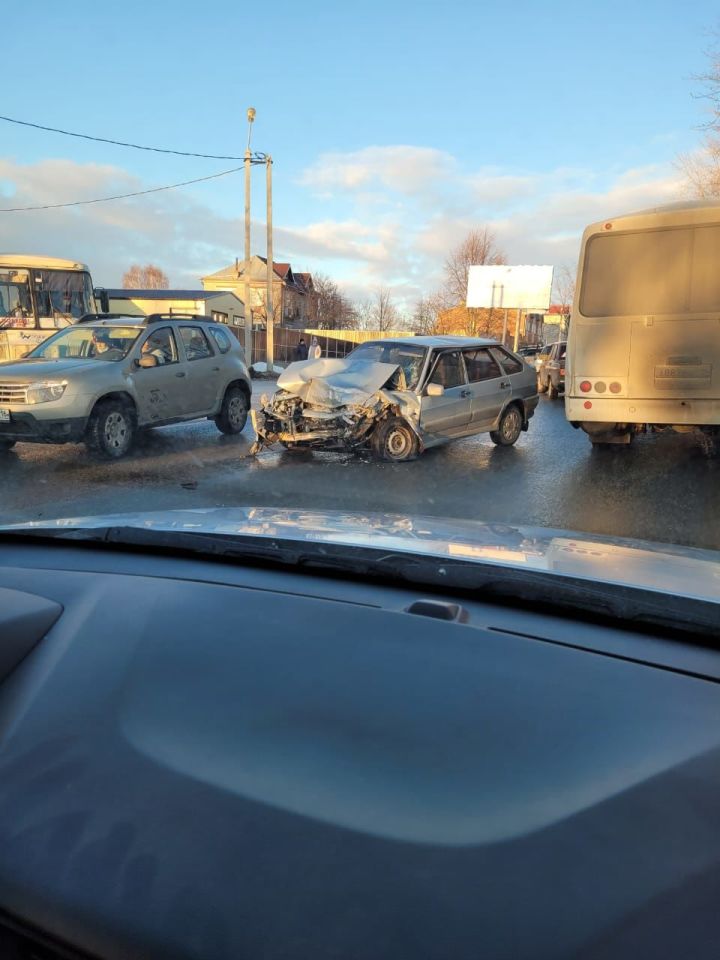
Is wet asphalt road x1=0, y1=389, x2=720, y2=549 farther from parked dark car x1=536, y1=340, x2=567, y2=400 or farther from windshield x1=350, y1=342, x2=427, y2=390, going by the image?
parked dark car x1=536, y1=340, x2=567, y2=400

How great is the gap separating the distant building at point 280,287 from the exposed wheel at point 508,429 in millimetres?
65362

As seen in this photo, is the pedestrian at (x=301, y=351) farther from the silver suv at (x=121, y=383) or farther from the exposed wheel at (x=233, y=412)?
the silver suv at (x=121, y=383)

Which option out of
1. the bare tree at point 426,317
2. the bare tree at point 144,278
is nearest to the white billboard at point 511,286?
the bare tree at point 426,317

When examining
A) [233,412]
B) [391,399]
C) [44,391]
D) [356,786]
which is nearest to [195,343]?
[233,412]

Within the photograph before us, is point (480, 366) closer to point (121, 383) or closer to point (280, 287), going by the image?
point (121, 383)

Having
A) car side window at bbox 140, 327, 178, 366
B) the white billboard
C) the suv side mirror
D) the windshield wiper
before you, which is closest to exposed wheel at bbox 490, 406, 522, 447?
car side window at bbox 140, 327, 178, 366

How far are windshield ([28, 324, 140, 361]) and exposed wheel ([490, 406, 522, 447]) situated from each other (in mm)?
5456

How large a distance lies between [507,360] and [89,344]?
20.3 feet

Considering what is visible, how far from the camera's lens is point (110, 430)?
359 inches

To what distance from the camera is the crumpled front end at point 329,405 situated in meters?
9.22

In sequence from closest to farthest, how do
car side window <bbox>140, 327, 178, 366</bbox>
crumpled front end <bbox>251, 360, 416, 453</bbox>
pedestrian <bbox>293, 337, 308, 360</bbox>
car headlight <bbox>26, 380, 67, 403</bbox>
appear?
car headlight <bbox>26, 380, 67, 403</bbox> → crumpled front end <bbox>251, 360, 416, 453</bbox> → car side window <bbox>140, 327, 178, 366</bbox> → pedestrian <bbox>293, 337, 308, 360</bbox>

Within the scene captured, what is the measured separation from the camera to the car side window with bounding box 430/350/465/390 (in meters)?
9.86

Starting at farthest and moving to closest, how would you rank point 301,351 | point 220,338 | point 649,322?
point 301,351 → point 220,338 → point 649,322

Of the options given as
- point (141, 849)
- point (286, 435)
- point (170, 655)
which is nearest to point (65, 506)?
point (286, 435)
